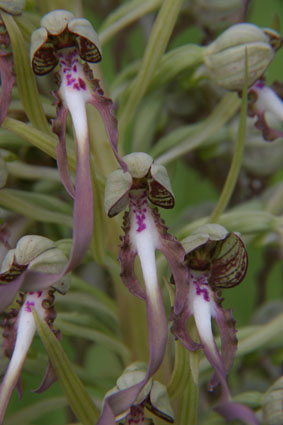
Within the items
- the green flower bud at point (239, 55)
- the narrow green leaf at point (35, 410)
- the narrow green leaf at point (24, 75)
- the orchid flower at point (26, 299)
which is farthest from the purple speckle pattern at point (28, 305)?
the green flower bud at point (239, 55)

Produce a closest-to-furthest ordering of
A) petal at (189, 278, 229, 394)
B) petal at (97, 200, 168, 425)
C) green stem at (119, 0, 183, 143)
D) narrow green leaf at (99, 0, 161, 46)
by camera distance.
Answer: petal at (97, 200, 168, 425) < petal at (189, 278, 229, 394) < green stem at (119, 0, 183, 143) < narrow green leaf at (99, 0, 161, 46)

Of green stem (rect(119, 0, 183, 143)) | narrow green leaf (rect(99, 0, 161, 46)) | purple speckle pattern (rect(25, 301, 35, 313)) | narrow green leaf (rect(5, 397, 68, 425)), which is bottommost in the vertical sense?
narrow green leaf (rect(5, 397, 68, 425))

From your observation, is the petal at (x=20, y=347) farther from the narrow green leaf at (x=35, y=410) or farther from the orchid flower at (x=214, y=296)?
the narrow green leaf at (x=35, y=410)

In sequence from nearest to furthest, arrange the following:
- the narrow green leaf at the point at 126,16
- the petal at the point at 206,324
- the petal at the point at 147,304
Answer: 1. the petal at the point at 147,304
2. the petal at the point at 206,324
3. the narrow green leaf at the point at 126,16

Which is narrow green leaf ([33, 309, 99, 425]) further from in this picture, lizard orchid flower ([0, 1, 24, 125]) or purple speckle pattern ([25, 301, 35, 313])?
lizard orchid flower ([0, 1, 24, 125])

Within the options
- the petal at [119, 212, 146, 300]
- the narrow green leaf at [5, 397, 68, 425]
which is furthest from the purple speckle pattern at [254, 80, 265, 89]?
the narrow green leaf at [5, 397, 68, 425]

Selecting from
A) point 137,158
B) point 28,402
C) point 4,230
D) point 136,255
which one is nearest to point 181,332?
point 136,255
